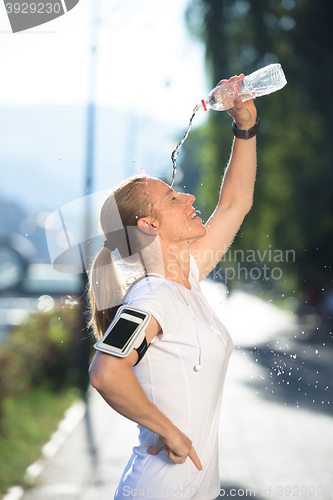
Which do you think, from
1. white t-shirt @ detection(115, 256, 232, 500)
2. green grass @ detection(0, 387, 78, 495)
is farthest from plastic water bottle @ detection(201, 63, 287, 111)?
green grass @ detection(0, 387, 78, 495)

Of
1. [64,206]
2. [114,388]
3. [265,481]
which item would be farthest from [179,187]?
[265,481]

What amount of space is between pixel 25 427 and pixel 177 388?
3.91m

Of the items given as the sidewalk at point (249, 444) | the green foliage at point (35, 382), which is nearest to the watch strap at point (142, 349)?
the sidewalk at point (249, 444)

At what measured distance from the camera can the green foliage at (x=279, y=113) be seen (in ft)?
32.1

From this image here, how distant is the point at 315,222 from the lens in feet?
42.1

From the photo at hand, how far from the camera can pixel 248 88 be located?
108 inches

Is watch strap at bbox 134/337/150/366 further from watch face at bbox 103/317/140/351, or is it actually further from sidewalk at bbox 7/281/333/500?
sidewalk at bbox 7/281/333/500

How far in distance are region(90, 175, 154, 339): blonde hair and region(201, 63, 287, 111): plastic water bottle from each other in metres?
0.56

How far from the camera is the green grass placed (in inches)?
170

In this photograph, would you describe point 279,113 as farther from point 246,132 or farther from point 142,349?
point 142,349

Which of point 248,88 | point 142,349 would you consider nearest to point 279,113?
point 248,88

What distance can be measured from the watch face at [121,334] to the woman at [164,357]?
0.13ft

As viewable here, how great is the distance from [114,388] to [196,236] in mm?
638

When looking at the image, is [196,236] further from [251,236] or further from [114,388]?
[251,236]
